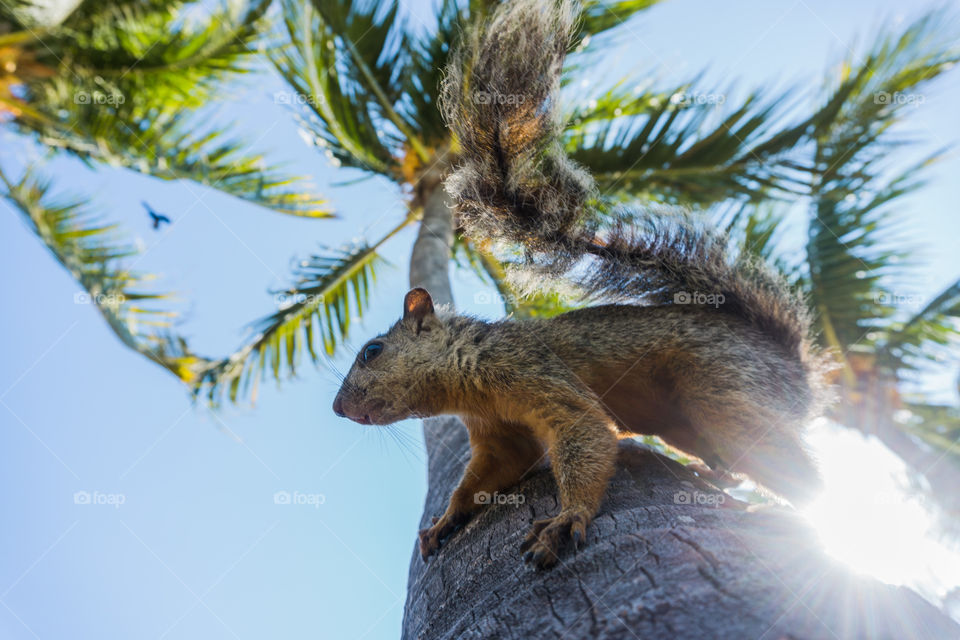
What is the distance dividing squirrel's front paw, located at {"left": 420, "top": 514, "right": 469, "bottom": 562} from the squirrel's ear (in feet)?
3.55

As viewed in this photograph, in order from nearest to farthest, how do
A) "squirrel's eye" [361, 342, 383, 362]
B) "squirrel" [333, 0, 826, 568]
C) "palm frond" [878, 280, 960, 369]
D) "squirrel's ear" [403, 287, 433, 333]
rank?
"squirrel" [333, 0, 826, 568] < "squirrel's eye" [361, 342, 383, 362] < "squirrel's ear" [403, 287, 433, 333] < "palm frond" [878, 280, 960, 369]

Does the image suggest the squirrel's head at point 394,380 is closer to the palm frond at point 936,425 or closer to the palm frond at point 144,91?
the palm frond at point 144,91

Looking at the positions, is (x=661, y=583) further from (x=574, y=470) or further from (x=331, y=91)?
(x=331, y=91)

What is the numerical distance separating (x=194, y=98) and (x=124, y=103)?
1.19 metres

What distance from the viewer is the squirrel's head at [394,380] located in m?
2.82


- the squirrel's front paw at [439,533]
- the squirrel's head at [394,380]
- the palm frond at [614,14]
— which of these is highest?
the palm frond at [614,14]

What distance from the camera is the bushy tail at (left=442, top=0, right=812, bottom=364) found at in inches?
89.7

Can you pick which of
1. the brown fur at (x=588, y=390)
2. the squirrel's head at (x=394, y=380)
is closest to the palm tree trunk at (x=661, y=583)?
the brown fur at (x=588, y=390)

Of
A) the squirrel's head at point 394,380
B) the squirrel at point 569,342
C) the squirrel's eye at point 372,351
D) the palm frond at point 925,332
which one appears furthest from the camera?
the palm frond at point 925,332

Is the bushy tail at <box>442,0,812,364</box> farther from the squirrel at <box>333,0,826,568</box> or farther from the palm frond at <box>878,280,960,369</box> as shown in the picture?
the palm frond at <box>878,280,960,369</box>

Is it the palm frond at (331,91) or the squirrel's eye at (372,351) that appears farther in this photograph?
the palm frond at (331,91)

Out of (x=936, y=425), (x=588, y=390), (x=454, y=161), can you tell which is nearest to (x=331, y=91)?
(x=454, y=161)

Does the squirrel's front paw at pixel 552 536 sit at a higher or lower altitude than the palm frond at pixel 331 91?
lower

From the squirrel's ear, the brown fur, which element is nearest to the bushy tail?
the brown fur
